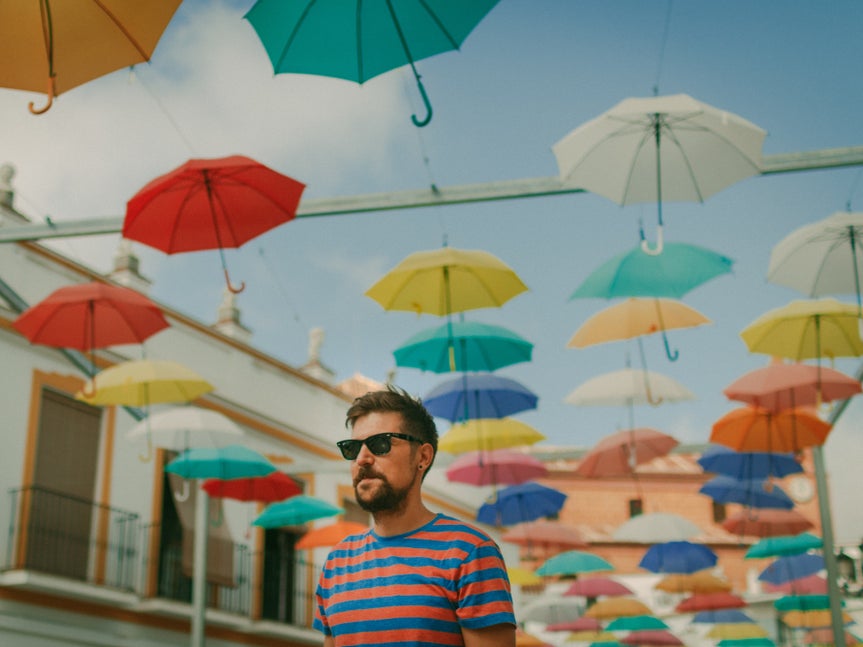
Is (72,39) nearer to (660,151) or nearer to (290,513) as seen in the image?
(660,151)

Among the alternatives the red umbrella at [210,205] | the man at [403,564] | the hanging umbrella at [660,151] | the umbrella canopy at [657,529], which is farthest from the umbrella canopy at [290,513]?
the man at [403,564]

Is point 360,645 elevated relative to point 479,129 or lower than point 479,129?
lower

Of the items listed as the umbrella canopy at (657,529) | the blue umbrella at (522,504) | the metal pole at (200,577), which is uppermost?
the blue umbrella at (522,504)

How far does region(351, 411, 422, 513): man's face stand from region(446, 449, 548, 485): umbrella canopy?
43.2 feet

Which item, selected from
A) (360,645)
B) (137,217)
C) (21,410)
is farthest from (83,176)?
(360,645)

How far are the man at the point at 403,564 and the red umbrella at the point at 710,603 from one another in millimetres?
19645

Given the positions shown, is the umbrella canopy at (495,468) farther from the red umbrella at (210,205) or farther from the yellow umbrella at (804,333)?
the red umbrella at (210,205)

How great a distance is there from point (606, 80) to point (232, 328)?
1099 centimetres

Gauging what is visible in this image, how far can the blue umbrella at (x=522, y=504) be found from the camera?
62.0 feet

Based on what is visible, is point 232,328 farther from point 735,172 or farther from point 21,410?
point 735,172

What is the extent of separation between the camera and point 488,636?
352cm

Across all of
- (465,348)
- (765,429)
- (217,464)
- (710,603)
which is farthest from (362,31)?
(710,603)

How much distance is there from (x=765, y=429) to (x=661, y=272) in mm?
3666

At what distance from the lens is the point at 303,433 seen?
24016mm
